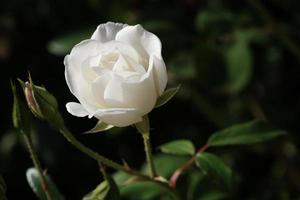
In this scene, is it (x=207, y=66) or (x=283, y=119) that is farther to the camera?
(x=283, y=119)

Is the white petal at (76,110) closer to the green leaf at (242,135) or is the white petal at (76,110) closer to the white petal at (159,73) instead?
the white petal at (159,73)

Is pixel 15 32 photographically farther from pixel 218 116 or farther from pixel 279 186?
pixel 279 186

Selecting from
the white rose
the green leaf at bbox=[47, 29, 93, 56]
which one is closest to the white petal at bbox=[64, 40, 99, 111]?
the white rose

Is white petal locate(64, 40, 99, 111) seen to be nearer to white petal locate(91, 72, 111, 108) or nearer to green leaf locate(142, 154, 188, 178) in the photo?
white petal locate(91, 72, 111, 108)

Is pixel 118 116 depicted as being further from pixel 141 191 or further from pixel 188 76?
pixel 188 76

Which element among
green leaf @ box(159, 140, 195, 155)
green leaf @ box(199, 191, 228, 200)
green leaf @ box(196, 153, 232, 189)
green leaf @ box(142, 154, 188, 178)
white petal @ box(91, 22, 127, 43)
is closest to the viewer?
white petal @ box(91, 22, 127, 43)

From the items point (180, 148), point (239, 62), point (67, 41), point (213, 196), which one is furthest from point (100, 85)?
point (67, 41)

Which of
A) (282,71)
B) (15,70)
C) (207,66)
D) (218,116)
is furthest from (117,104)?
(15,70)
